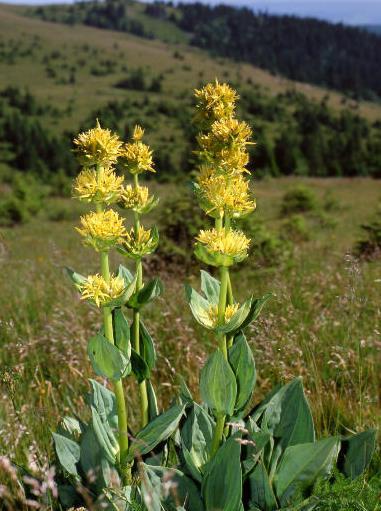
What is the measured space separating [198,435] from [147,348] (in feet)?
1.44

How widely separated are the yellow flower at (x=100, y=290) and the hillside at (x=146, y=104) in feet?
179

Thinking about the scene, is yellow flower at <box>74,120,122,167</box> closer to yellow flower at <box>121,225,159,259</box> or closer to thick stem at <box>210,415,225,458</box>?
yellow flower at <box>121,225,159,259</box>

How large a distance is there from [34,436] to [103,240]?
1362 millimetres

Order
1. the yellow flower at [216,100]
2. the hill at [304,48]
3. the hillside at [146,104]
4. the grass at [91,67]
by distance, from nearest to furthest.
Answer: the yellow flower at [216,100]
the hillside at [146,104]
the grass at [91,67]
the hill at [304,48]

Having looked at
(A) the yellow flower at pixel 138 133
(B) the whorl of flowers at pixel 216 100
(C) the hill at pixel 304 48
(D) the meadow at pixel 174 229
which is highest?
(C) the hill at pixel 304 48

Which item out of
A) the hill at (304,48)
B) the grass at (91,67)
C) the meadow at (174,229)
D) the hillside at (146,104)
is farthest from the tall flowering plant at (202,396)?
the hill at (304,48)

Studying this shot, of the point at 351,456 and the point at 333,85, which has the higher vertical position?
the point at 333,85

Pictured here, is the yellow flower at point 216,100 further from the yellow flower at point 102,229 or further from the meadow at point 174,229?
the yellow flower at point 102,229

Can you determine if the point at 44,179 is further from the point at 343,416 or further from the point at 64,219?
the point at 343,416

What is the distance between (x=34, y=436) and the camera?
121 inches

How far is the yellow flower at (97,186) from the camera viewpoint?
230cm

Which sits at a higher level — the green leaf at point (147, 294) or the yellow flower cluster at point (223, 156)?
the yellow flower cluster at point (223, 156)

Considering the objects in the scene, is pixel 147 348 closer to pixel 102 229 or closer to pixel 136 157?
pixel 102 229

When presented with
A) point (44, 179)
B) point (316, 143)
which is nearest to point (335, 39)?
point (316, 143)
